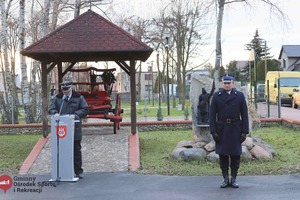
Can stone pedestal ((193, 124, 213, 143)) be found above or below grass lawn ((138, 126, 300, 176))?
above

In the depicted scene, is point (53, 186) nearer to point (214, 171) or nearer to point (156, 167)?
point (156, 167)

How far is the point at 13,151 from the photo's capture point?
44.0 feet

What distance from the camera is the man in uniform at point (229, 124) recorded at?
8.28 metres

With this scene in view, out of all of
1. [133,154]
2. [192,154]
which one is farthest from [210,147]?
[133,154]

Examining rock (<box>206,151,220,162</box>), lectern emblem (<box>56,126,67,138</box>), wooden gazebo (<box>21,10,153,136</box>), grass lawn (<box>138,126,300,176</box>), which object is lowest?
grass lawn (<box>138,126,300,176</box>)

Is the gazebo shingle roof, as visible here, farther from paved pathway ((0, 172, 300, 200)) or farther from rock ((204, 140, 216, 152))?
paved pathway ((0, 172, 300, 200))

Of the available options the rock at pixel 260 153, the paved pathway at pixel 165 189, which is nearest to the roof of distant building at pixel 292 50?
the rock at pixel 260 153

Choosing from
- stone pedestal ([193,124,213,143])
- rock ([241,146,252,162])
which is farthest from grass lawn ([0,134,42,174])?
rock ([241,146,252,162])

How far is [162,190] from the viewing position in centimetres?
821

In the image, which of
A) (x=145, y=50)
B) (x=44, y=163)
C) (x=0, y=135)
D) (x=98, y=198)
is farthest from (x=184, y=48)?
(x=98, y=198)

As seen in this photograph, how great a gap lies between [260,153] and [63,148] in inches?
182

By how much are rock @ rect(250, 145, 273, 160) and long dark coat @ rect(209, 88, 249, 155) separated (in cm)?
281

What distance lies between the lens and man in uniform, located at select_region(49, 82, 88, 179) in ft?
30.8

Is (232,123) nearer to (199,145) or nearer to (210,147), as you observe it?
(210,147)
